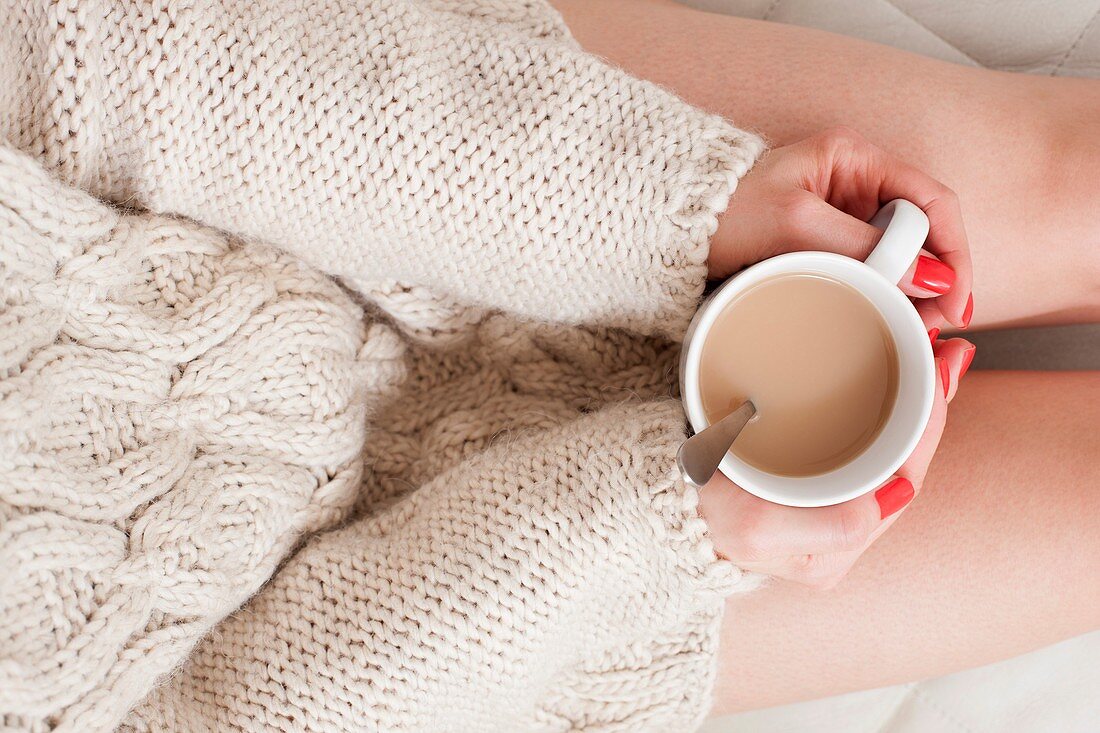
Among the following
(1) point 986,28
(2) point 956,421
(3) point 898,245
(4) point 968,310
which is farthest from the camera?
(1) point 986,28

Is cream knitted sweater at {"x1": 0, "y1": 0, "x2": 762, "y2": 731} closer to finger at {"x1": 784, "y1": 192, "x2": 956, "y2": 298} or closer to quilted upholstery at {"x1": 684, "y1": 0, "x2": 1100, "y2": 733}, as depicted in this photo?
finger at {"x1": 784, "y1": 192, "x2": 956, "y2": 298}

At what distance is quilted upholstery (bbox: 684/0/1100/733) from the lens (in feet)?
3.22

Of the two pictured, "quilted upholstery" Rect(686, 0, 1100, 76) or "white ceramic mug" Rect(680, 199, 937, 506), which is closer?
"white ceramic mug" Rect(680, 199, 937, 506)

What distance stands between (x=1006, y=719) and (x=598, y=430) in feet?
2.15

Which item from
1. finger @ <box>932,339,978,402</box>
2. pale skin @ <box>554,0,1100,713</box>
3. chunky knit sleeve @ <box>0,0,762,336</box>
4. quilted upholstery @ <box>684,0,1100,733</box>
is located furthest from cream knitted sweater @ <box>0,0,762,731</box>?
quilted upholstery @ <box>684,0,1100,733</box>

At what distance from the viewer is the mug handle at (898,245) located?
63 cm

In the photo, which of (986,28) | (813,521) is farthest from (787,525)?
(986,28)

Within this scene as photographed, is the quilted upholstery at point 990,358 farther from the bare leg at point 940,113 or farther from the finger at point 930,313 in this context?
the finger at point 930,313

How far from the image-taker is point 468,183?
2.32 ft

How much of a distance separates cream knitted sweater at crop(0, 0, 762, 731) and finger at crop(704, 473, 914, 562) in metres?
0.03

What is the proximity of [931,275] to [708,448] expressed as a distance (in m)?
0.24

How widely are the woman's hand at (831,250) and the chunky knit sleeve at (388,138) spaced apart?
0.04 meters

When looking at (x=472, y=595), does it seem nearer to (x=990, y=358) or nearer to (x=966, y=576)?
(x=966, y=576)

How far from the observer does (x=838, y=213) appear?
0.66m
